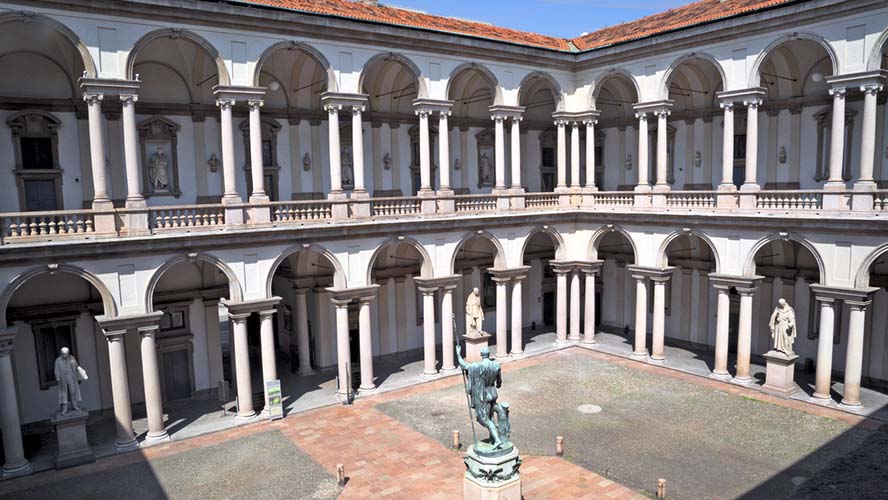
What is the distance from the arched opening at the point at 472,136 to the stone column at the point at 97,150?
48.6ft

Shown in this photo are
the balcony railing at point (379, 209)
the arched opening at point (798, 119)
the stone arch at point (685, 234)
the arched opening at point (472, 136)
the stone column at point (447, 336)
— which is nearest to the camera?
the balcony railing at point (379, 209)

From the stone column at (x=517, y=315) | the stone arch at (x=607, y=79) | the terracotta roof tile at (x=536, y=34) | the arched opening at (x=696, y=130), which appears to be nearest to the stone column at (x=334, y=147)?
the terracotta roof tile at (x=536, y=34)

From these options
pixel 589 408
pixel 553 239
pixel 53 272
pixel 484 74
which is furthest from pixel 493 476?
pixel 484 74

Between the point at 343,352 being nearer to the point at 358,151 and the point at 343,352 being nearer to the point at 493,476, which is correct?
the point at 358,151

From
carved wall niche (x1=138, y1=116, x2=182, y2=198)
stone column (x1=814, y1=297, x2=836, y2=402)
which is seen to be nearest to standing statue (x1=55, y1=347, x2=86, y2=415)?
carved wall niche (x1=138, y1=116, x2=182, y2=198)

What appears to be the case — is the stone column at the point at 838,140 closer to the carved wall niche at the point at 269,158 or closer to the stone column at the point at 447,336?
the stone column at the point at 447,336

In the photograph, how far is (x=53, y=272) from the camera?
1786 centimetres

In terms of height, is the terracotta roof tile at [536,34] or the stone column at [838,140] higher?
the terracotta roof tile at [536,34]

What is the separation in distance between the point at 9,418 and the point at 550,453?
15.1m

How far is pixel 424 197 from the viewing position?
2472 centimetres

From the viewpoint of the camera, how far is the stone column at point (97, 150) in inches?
720

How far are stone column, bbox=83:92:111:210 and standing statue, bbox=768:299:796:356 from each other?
21.9 m

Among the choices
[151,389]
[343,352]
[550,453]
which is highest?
[343,352]

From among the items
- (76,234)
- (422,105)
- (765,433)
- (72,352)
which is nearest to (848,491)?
(765,433)
